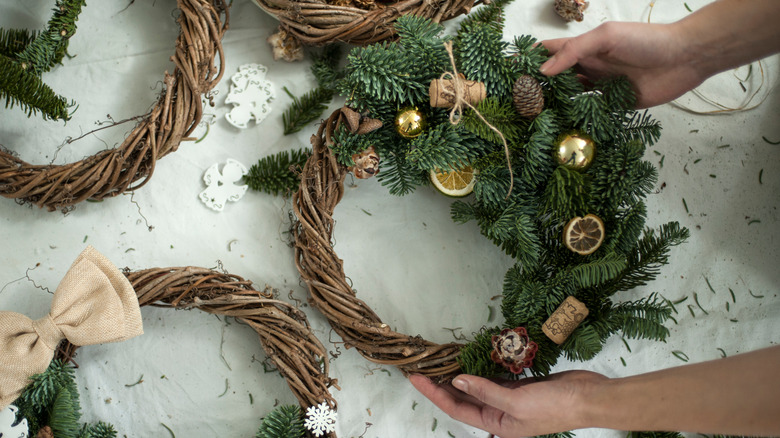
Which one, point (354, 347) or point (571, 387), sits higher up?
point (571, 387)

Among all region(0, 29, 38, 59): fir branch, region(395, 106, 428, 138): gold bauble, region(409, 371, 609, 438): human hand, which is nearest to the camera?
region(409, 371, 609, 438): human hand

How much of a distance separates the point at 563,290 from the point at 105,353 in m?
1.00

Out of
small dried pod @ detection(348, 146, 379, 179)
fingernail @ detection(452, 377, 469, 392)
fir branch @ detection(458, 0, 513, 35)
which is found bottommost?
fingernail @ detection(452, 377, 469, 392)

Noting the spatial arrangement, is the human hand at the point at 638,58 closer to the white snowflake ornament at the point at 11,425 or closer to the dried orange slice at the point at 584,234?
the dried orange slice at the point at 584,234

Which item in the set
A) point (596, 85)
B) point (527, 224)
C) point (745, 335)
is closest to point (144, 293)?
point (527, 224)

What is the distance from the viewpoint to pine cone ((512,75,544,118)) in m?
1.11

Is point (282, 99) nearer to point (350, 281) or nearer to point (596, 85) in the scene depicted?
point (350, 281)

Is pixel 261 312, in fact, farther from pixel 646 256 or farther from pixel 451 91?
pixel 646 256

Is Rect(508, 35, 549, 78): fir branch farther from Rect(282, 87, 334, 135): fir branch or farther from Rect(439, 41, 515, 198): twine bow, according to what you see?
Rect(282, 87, 334, 135): fir branch

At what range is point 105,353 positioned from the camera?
1.34m

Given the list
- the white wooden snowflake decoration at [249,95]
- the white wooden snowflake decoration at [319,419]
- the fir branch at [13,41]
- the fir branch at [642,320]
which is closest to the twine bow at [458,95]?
the fir branch at [642,320]

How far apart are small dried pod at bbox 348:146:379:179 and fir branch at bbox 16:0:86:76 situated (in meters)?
0.67

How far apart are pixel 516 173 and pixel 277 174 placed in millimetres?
530

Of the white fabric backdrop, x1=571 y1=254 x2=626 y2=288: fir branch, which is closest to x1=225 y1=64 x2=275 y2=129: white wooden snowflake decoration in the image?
the white fabric backdrop
